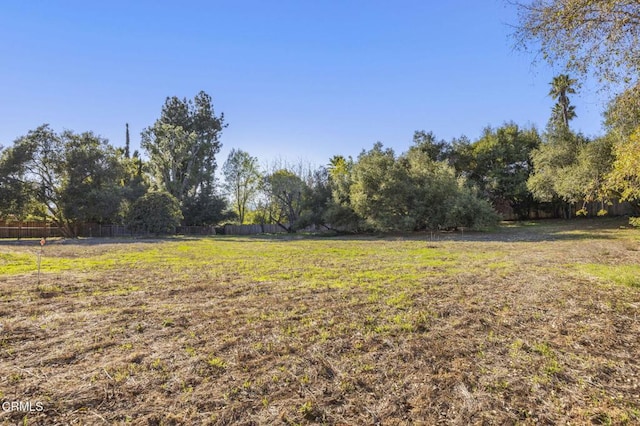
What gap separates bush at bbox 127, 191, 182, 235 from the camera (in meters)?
25.3

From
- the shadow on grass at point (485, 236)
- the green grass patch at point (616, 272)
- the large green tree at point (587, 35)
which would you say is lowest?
the green grass patch at point (616, 272)

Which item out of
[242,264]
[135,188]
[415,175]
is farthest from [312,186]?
[242,264]

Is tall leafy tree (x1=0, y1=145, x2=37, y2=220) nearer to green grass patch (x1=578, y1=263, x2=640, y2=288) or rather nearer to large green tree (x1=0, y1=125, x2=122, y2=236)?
large green tree (x1=0, y1=125, x2=122, y2=236)

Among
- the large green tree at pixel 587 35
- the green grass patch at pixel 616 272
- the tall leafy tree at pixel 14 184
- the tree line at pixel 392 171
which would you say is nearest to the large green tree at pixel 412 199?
the tree line at pixel 392 171

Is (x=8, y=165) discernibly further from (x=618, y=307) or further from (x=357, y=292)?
(x=618, y=307)

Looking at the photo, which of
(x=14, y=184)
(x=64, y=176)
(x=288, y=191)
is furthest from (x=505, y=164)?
(x=14, y=184)

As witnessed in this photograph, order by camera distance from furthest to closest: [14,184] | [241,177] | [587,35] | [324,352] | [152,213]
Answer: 1. [241,177]
2. [152,213]
3. [14,184]
4. [587,35]
5. [324,352]

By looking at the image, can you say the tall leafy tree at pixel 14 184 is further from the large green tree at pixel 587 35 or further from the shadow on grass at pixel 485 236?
the large green tree at pixel 587 35

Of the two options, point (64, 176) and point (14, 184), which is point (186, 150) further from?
point (14, 184)

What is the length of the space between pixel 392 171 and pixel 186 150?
21640 millimetres

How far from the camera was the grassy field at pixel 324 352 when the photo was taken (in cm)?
199

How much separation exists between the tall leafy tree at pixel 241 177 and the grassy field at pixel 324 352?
1356 inches

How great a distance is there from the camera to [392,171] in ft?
66.4

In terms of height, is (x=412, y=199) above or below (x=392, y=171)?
below
